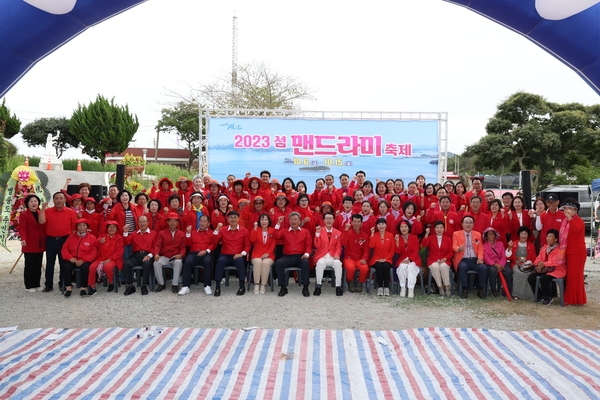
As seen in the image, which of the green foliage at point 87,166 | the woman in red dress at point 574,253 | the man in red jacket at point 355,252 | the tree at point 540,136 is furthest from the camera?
the green foliage at point 87,166

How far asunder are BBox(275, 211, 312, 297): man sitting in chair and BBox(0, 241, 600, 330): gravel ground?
29cm

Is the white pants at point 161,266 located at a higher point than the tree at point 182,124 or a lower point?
lower

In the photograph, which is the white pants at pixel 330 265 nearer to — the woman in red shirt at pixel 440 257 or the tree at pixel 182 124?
the woman in red shirt at pixel 440 257

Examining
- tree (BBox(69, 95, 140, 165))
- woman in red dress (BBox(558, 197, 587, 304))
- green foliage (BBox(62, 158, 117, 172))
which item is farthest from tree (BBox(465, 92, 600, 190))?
tree (BBox(69, 95, 140, 165))

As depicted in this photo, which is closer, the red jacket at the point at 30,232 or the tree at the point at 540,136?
the red jacket at the point at 30,232

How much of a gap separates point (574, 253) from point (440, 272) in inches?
58.1

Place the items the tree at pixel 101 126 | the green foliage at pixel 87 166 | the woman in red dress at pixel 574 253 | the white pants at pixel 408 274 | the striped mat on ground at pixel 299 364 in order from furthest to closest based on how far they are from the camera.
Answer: the tree at pixel 101 126
the green foliage at pixel 87 166
the white pants at pixel 408 274
the woman in red dress at pixel 574 253
the striped mat on ground at pixel 299 364

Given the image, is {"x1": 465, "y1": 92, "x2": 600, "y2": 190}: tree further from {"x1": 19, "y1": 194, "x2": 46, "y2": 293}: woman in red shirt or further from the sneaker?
{"x1": 19, "y1": 194, "x2": 46, "y2": 293}: woman in red shirt

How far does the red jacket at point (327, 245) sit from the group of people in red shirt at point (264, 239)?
0.5 inches

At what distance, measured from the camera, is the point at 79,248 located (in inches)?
240

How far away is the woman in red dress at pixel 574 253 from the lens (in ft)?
18.1

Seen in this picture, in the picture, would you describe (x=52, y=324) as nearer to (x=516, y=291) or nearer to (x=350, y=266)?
(x=350, y=266)

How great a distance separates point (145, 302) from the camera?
5.64 meters

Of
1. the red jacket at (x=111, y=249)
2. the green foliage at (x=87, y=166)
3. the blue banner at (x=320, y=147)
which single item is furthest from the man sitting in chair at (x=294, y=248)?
the green foliage at (x=87, y=166)
